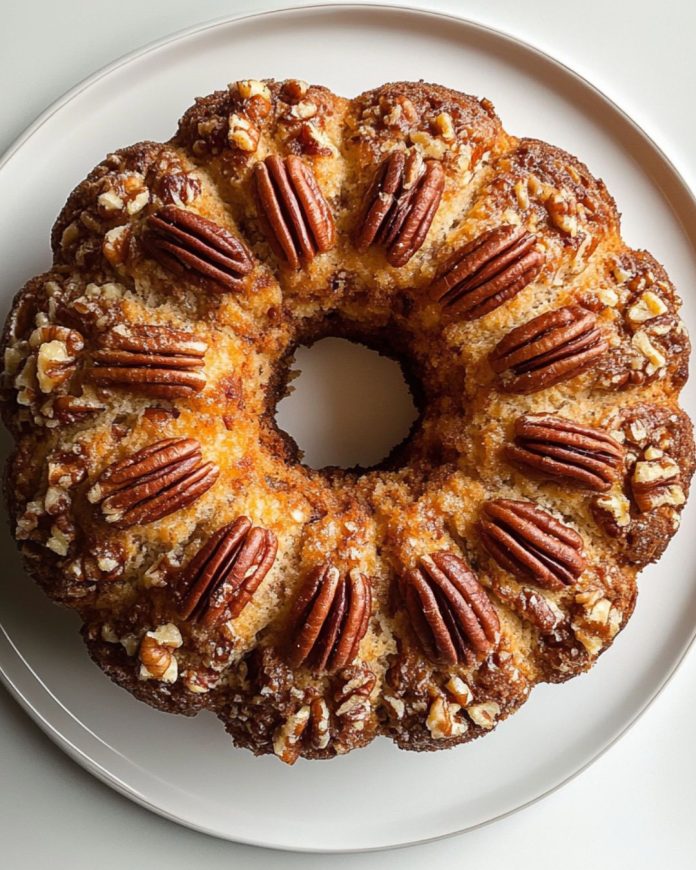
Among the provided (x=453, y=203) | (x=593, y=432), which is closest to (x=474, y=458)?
(x=593, y=432)

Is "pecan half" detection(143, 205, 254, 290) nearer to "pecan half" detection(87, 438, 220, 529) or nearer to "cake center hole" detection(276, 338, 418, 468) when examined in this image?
"pecan half" detection(87, 438, 220, 529)

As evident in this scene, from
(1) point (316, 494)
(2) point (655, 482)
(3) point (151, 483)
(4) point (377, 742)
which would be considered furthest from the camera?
(4) point (377, 742)

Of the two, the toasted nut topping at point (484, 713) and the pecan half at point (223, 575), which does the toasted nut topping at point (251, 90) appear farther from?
the toasted nut topping at point (484, 713)

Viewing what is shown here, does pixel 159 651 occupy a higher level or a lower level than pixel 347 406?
lower

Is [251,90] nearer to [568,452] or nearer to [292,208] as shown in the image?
[292,208]

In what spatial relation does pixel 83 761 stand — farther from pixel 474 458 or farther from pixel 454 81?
pixel 454 81

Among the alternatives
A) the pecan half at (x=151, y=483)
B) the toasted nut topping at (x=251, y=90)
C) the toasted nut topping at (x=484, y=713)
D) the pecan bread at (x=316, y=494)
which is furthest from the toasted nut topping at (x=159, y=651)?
the toasted nut topping at (x=251, y=90)

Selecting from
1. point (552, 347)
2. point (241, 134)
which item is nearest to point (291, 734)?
point (552, 347)
